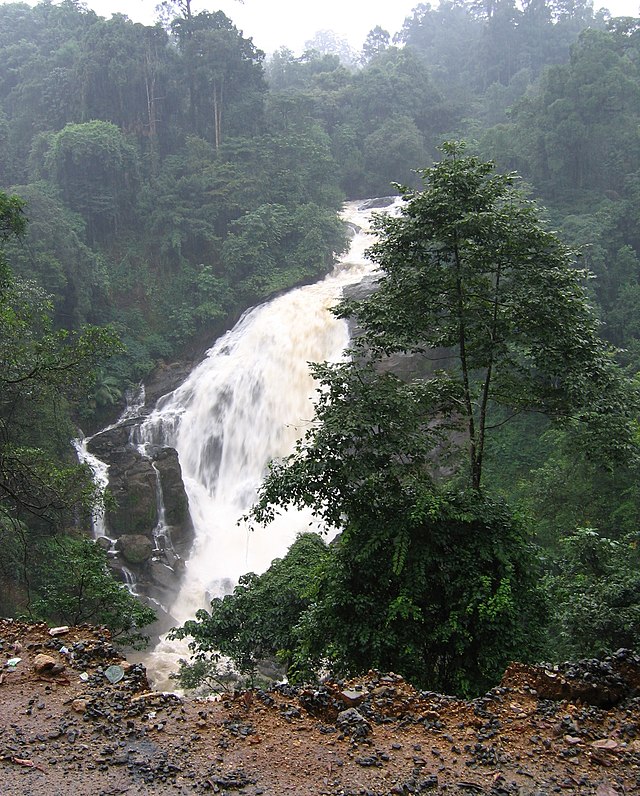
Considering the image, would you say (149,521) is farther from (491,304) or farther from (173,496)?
(491,304)

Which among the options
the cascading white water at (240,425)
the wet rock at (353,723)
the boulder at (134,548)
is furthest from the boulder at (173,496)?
the wet rock at (353,723)

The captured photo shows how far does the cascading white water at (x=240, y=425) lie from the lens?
17.4 metres

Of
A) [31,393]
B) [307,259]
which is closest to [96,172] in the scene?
[307,259]

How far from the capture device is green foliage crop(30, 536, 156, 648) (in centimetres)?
912

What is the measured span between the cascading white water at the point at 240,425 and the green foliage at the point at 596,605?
32.0 feet

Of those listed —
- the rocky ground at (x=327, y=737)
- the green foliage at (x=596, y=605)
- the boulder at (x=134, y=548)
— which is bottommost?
the boulder at (x=134, y=548)

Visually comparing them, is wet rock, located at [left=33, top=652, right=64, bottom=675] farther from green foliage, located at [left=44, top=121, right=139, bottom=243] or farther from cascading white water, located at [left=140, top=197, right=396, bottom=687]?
green foliage, located at [left=44, top=121, right=139, bottom=243]

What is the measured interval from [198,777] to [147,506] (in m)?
13.6

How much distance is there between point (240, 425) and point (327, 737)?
51.7 ft

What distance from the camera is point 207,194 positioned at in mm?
28094

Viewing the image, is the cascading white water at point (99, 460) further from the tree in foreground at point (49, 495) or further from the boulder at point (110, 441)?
the tree in foreground at point (49, 495)

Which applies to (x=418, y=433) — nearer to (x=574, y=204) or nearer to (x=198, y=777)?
(x=198, y=777)

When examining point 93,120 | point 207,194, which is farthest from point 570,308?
point 93,120

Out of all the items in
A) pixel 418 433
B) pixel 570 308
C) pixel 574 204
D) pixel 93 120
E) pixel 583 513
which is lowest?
pixel 583 513
